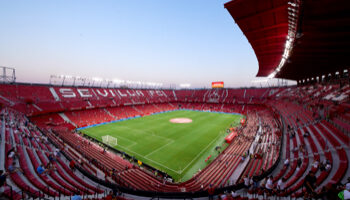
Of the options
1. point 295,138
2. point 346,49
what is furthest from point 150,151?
point 346,49

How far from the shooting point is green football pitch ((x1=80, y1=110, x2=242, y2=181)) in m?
19.3

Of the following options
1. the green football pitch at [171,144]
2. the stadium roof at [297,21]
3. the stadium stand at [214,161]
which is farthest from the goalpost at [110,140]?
the stadium roof at [297,21]

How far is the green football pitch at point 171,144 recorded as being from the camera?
760 inches

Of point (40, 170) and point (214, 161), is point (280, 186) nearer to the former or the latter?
point (214, 161)

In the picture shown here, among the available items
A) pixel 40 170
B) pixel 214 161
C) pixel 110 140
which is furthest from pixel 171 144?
pixel 40 170

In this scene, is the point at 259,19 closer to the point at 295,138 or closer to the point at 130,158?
the point at 295,138

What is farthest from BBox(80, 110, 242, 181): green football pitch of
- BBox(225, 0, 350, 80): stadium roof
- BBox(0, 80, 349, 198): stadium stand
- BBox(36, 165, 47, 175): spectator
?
BBox(225, 0, 350, 80): stadium roof

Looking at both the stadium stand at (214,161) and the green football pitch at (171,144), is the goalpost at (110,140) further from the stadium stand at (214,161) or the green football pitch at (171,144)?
the stadium stand at (214,161)

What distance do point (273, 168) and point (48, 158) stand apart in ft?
61.9

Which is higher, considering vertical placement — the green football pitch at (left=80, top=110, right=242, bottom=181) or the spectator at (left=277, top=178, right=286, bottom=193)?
the spectator at (left=277, top=178, right=286, bottom=193)

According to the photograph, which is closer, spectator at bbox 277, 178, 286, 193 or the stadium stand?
spectator at bbox 277, 178, 286, 193

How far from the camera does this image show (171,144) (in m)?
25.7

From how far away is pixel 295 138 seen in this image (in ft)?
53.3

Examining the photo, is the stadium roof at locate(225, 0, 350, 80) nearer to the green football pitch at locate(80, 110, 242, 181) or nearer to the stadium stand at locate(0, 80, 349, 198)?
the stadium stand at locate(0, 80, 349, 198)
